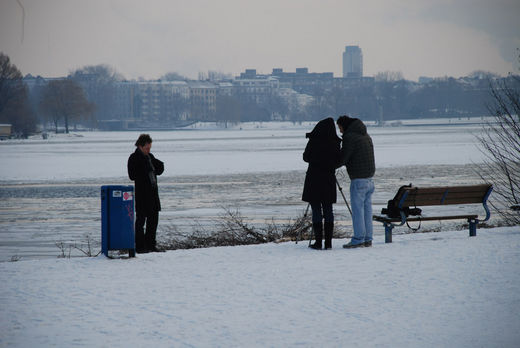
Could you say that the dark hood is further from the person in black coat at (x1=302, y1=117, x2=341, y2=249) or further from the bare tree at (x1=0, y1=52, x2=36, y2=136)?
the bare tree at (x1=0, y1=52, x2=36, y2=136)

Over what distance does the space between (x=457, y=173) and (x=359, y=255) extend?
58.0ft

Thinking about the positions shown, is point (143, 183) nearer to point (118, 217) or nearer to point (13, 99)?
point (118, 217)

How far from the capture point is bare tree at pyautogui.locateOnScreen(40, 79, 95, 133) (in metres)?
122

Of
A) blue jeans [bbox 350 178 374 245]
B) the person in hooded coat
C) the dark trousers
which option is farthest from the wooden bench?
the dark trousers

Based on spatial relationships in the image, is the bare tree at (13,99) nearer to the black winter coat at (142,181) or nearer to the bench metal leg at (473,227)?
the black winter coat at (142,181)

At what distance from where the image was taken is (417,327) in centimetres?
605

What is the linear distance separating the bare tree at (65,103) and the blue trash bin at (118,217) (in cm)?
11554

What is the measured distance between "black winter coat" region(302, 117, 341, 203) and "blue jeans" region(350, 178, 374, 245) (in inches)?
14.0

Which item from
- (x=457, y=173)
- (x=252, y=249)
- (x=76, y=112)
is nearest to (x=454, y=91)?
(x=76, y=112)

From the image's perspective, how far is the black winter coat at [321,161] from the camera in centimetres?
949

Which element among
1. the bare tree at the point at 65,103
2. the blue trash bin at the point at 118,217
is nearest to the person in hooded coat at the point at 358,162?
the blue trash bin at the point at 118,217

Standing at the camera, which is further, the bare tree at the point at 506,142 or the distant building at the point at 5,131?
the distant building at the point at 5,131

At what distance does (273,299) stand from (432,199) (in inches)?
174

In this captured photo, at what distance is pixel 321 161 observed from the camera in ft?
31.2
